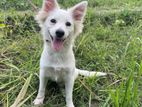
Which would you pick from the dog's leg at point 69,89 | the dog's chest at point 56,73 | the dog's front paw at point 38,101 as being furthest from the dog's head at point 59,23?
the dog's front paw at point 38,101

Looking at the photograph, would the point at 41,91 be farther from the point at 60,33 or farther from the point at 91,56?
the point at 91,56

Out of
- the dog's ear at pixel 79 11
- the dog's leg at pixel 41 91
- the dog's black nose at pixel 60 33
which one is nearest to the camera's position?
the dog's black nose at pixel 60 33

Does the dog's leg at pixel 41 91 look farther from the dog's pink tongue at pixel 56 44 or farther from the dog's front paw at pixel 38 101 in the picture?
the dog's pink tongue at pixel 56 44

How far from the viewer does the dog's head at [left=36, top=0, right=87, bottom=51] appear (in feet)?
9.27

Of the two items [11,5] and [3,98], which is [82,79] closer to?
[3,98]

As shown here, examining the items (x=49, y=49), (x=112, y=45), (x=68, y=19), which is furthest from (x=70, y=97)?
(x=112, y=45)

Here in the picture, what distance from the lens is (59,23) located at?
287 centimetres

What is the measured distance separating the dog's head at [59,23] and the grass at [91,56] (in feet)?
1.26

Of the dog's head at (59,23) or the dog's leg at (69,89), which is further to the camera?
the dog's leg at (69,89)

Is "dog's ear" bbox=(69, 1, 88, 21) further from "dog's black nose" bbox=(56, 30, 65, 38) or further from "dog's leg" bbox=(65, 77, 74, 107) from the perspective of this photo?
"dog's leg" bbox=(65, 77, 74, 107)

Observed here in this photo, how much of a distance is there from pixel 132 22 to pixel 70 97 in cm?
221

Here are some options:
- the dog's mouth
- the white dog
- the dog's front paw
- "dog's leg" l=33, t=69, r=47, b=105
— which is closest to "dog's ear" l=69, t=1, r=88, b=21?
the white dog

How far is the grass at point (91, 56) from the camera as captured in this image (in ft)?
10.3

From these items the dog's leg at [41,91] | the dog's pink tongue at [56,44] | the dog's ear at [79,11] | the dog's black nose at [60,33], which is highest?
the dog's ear at [79,11]
